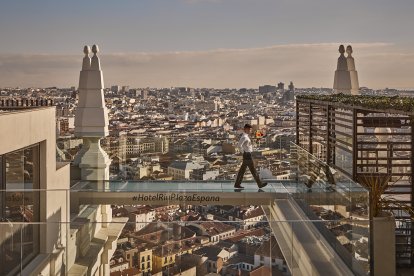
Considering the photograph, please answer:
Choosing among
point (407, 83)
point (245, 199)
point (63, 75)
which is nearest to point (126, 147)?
point (245, 199)

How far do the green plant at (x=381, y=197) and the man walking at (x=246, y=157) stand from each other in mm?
3472

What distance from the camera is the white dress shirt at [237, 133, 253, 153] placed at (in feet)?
36.2

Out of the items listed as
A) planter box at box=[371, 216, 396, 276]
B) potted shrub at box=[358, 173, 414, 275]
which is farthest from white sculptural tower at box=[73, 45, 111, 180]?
planter box at box=[371, 216, 396, 276]

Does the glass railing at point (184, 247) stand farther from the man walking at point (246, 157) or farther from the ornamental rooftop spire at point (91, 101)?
the ornamental rooftop spire at point (91, 101)

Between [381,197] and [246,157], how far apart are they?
4.19m

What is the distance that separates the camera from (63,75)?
24.1 m

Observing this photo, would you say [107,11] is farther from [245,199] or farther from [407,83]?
[245,199]

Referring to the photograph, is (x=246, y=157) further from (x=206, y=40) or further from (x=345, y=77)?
(x=206, y=40)

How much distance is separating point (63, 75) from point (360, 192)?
63.0 feet

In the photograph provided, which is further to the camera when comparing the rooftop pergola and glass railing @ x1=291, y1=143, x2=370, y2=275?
the rooftop pergola

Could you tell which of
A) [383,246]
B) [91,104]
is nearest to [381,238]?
[383,246]

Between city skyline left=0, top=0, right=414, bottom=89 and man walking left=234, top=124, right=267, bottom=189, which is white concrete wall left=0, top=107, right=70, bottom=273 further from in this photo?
city skyline left=0, top=0, right=414, bottom=89

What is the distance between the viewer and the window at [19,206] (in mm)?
6086

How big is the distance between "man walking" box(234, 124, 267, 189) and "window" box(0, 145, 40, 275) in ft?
12.9
